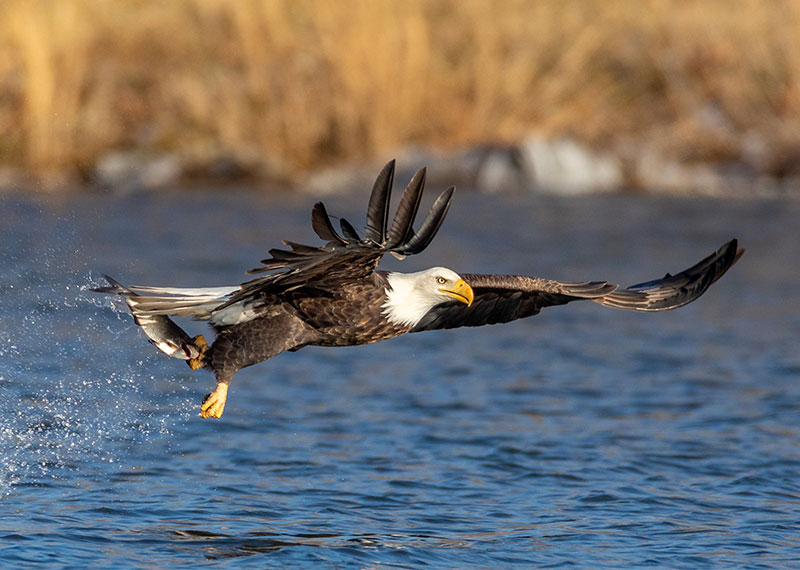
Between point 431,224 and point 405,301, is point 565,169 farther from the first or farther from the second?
point 431,224

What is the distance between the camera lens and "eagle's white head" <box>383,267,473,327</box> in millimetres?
5973

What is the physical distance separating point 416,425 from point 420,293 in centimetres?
228

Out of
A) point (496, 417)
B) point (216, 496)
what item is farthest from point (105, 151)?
point (216, 496)

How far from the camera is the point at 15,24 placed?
1507cm

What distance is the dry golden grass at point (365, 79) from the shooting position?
51.8 ft

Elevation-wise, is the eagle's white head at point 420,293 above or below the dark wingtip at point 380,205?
below

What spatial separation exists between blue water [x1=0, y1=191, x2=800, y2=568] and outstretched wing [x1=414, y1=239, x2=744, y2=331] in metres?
0.84

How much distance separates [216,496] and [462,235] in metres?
7.54

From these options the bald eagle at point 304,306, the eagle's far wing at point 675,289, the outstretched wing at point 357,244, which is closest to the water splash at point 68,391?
the bald eagle at point 304,306

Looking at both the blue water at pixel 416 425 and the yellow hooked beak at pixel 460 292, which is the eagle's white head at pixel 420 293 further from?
the blue water at pixel 416 425

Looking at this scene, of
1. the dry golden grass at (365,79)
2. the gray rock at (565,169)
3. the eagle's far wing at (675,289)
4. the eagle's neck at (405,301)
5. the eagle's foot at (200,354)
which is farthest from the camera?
the gray rock at (565,169)

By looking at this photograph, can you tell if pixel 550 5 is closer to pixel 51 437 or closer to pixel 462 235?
pixel 462 235

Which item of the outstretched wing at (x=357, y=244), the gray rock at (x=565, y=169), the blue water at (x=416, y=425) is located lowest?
the blue water at (x=416, y=425)

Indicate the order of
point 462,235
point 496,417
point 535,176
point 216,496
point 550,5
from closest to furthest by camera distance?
point 216,496, point 496,417, point 462,235, point 535,176, point 550,5
